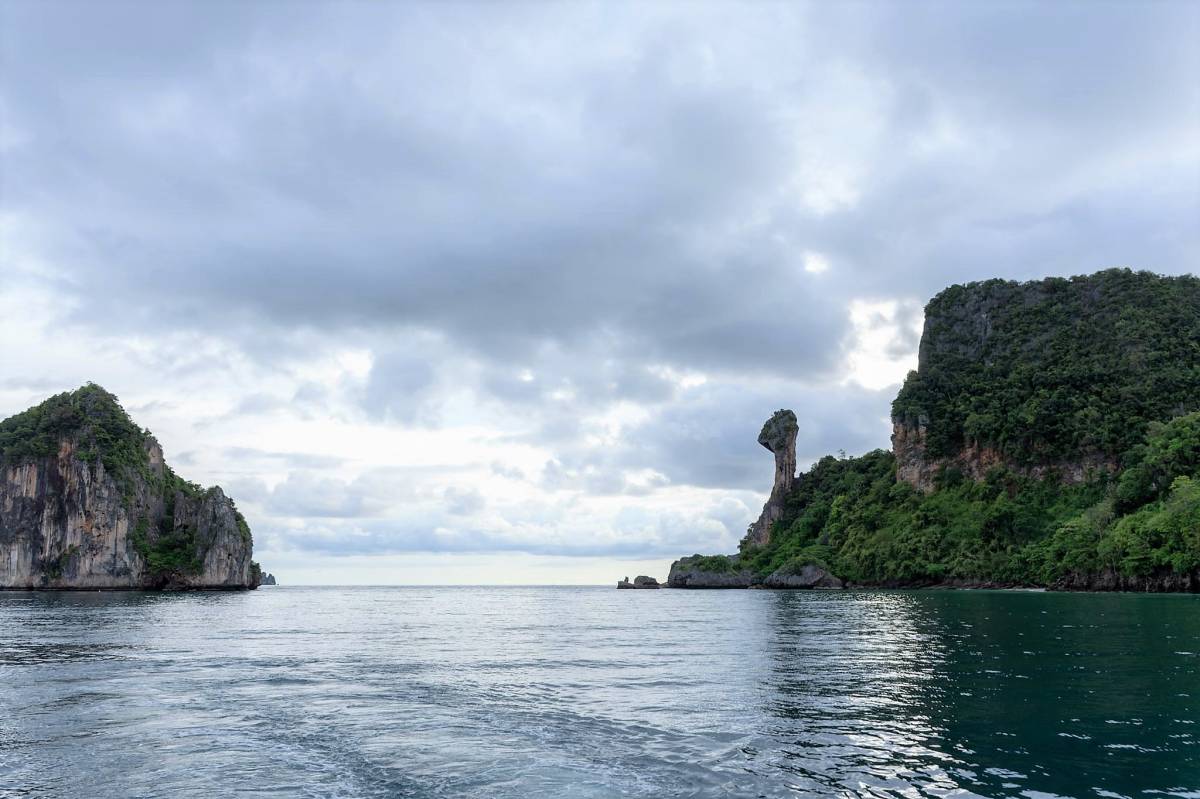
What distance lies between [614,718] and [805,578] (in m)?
169

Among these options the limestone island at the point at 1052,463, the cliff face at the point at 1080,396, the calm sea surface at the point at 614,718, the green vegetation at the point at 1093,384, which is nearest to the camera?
the calm sea surface at the point at 614,718

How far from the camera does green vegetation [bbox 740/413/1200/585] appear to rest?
357ft

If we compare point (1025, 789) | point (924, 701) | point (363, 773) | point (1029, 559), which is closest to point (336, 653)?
point (363, 773)

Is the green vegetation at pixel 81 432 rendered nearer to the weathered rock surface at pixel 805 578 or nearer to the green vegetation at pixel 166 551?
the green vegetation at pixel 166 551

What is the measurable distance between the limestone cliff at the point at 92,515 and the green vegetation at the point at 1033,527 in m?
131

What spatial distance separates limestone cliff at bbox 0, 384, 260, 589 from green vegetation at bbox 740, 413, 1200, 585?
130942 millimetres

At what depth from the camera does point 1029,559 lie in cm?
14300

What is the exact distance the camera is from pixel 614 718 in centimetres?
2402

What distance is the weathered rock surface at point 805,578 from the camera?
180000mm

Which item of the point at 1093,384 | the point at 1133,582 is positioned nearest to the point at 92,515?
the point at 1133,582

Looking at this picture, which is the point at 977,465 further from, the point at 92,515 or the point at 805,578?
the point at 92,515

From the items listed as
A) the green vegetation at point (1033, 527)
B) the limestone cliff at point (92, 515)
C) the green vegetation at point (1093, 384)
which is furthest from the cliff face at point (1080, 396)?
the limestone cliff at point (92, 515)

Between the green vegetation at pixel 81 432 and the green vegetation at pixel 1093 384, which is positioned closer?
the green vegetation at pixel 1093 384

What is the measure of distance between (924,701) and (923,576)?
152 m
